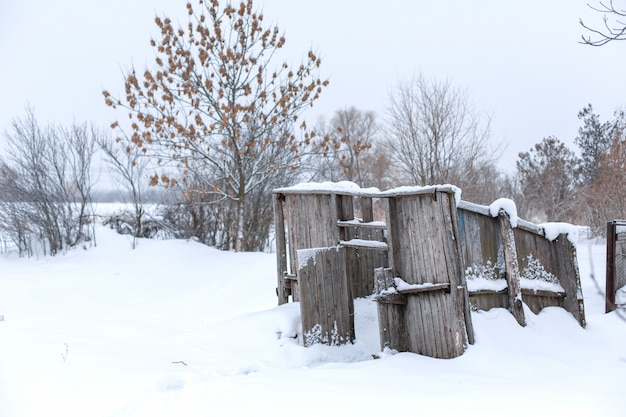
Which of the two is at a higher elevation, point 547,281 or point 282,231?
point 282,231

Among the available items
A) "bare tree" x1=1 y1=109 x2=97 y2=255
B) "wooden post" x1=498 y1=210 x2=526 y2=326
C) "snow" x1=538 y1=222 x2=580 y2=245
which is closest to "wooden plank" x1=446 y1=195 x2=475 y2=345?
"wooden post" x1=498 y1=210 x2=526 y2=326

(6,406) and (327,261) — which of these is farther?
(327,261)

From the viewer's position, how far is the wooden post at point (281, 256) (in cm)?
668

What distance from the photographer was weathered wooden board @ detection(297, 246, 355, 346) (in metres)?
5.30

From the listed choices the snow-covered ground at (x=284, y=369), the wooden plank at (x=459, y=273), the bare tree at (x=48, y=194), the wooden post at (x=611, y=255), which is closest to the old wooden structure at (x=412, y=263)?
the wooden plank at (x=459, y=273)

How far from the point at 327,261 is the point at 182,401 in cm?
243

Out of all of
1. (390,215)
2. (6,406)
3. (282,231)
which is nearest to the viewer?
(6,406)

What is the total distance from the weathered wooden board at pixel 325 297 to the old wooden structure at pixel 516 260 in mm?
1414

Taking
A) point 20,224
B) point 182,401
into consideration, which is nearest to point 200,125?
point 20,224

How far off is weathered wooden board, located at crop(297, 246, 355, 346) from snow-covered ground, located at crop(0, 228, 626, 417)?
0.54ft

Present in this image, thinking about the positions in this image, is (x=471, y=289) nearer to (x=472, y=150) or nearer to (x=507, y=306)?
(x=507, y=306)

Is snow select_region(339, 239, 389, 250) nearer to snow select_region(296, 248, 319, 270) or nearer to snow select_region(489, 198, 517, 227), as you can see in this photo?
snow select_region(296, 248, 319, 270)

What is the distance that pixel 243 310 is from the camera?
7965 millimetres

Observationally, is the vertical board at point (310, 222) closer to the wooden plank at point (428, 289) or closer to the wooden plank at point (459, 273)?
the wooden plank at point (428, 289)
